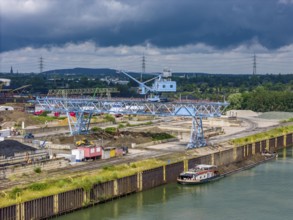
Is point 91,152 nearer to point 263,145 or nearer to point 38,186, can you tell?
point 38,186

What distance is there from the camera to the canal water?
23406 mm

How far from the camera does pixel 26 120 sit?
56.1m

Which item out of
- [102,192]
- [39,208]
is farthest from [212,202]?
[39,208]

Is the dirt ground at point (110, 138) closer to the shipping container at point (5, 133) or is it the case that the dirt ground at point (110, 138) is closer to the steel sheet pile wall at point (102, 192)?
the shipping container at point (5, 133)

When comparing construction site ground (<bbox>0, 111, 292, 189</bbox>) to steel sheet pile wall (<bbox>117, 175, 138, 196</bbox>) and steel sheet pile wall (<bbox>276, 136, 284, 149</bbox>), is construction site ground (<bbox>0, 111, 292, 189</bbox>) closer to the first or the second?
steel sheet pile wall (<bbox>117, 175, 138, 196</bbox>)

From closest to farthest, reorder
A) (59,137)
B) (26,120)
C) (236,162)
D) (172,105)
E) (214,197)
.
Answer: (214,197), (236,162), (172,105), (59,137), (26,120)

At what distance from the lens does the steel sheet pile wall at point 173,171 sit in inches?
1178

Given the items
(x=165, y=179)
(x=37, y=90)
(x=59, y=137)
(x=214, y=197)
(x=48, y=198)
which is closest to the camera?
(x=48, y=198)

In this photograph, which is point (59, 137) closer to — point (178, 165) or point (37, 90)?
point (178, 165)

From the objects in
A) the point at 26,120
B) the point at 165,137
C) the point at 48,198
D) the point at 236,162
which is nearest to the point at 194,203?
the point at 48,198

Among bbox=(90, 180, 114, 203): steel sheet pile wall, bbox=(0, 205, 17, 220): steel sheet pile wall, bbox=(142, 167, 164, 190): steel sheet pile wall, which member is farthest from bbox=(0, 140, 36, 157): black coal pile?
bbox=(0, 205, 17, 220): steel sheet pile wall

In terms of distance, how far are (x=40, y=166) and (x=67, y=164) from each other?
2.29 m

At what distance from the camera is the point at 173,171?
30422 millimetres

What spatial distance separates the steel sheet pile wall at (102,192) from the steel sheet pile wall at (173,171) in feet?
17.1
